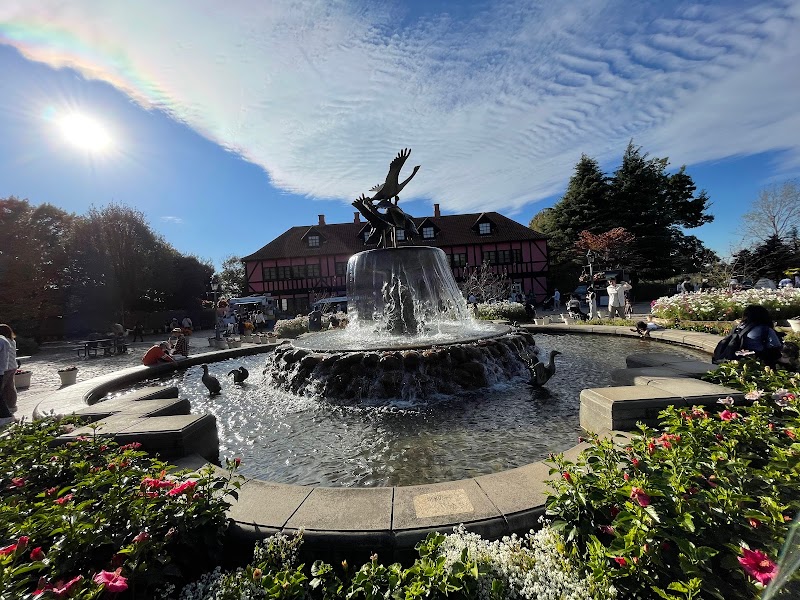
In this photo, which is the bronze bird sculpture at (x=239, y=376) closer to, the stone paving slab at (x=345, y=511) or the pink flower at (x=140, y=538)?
the stone paving slab at (x=345, y=511)

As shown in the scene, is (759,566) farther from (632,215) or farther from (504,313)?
(632,215)

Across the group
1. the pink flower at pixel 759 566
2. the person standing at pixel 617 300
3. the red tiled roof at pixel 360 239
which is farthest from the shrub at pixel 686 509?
the red tiled roof at pixel 360 239

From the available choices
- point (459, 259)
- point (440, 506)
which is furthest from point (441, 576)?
point (459, 259)

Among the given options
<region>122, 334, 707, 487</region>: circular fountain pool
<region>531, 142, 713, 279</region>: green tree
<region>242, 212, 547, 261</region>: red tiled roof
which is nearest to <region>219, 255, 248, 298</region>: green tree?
<region>242, 212, 547, 261</region>: red tiled roof

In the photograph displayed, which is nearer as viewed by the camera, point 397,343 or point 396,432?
point 396,432

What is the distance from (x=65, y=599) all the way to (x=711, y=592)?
274cm

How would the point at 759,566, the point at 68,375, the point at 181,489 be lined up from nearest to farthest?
the point at 759,566 → the point at 181,489 → the point at 68,375

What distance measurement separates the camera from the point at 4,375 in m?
6.26

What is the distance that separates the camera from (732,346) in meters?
4.91

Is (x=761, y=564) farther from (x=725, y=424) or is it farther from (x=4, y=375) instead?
(x=4, y=375)

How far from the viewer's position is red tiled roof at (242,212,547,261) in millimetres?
37906

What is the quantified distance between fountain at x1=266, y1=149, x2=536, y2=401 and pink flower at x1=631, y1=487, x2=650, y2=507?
15.2 feet

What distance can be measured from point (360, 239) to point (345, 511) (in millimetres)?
37590

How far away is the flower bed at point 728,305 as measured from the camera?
11375mm
